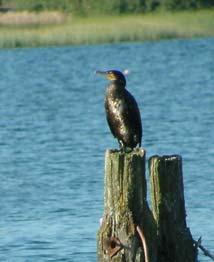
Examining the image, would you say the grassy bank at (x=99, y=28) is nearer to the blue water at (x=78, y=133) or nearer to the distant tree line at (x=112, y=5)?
the blue water at (x=78, y=133)

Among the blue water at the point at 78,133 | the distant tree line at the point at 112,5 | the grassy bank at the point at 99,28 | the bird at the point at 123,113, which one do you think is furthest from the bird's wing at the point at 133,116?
the distant tree line at the point at 112,5

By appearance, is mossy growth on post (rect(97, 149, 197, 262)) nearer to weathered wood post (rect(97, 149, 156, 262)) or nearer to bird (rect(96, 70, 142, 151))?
weathered wood post (rect(97, 149, 156, 262))

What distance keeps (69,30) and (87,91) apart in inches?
460

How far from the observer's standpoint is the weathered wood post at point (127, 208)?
8.48 meters

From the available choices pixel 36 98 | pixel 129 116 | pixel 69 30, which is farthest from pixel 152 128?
pixel 69 30

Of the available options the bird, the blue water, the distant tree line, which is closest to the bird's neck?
the bird

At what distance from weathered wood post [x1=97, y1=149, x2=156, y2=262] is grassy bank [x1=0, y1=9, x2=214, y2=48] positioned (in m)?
32.5

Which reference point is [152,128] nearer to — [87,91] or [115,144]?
[115,144]

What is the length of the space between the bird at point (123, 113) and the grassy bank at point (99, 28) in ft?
103

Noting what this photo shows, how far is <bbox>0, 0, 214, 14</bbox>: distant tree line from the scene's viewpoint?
48406 mm

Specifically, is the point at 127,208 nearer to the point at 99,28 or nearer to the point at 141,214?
the point at 141,214

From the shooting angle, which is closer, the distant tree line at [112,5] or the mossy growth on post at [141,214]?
the mossy growth on post at [141,214]

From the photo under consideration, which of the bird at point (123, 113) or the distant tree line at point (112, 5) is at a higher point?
the bird at point (123, 113)

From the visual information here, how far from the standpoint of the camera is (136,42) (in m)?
44.3
